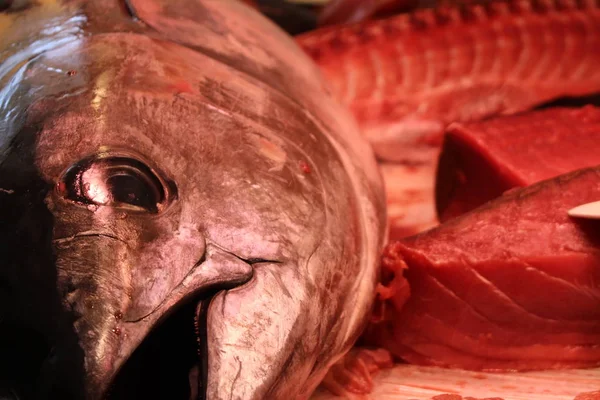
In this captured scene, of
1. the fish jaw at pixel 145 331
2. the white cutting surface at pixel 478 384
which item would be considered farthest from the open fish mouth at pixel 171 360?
the white cutting surface at pixel 478 384

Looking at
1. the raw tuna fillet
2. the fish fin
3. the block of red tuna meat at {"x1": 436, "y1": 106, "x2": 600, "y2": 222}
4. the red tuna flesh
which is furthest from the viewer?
the raw tuna fillet

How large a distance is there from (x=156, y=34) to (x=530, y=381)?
1.16 meters

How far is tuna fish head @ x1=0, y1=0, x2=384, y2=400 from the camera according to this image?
89 cm

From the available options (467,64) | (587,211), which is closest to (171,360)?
(587,211)

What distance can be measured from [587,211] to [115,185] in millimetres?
1047

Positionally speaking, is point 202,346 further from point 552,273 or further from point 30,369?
point 552,273

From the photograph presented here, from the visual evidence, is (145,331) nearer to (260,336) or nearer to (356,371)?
(260,336)

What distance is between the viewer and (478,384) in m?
1.44

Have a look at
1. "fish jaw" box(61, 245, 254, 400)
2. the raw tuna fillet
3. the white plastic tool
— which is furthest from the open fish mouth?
the raw tuna fillet

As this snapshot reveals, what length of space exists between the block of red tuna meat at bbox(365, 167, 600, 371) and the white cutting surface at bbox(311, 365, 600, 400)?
0.03 m

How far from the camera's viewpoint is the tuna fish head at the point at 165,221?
2.90ft

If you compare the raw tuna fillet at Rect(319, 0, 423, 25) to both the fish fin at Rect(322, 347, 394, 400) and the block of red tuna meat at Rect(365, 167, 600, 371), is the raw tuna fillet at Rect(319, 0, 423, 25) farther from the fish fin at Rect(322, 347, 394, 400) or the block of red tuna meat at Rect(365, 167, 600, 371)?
the fish fin at Rect(322, 347, 394, 400)

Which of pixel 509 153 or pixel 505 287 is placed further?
pixel 509 153

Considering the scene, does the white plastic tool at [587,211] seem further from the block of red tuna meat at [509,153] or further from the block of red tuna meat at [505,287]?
the block of red tuna meat at [509,153]
